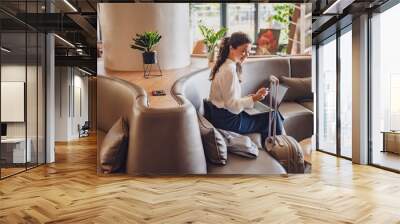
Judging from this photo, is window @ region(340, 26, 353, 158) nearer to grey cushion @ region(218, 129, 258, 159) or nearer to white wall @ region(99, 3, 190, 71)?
grey cushion @ region(218, 129, 258, 159)

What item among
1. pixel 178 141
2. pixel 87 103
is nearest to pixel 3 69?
pixel 178 141

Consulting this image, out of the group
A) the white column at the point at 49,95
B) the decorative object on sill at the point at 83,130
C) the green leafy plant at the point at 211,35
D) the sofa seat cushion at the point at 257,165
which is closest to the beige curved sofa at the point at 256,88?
the sofa seat cushion at the point at 257,165

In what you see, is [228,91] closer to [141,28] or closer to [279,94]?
[279,94]

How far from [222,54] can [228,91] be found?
0.61 meters

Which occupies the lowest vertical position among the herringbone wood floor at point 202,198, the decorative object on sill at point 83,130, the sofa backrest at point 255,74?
the herringbone wood floor at point 202,198

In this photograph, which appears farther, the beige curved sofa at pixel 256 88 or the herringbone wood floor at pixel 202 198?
the beige curved sofa at pixel 256 88

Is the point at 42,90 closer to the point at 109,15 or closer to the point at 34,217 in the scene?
the point at 109,15

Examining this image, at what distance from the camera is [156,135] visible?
6148 mm

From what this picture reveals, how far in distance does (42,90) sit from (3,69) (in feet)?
5.83

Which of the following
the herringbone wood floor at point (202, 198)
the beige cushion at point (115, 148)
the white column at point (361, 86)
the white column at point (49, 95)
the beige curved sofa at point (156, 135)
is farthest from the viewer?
the white column at point (49, 95)

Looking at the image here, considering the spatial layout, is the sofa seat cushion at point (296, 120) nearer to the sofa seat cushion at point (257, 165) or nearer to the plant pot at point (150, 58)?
the sofa seat cushion at point (257, 165)

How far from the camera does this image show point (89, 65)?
Answer: 13086 mm

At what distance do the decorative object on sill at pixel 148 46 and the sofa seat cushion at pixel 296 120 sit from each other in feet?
6.98

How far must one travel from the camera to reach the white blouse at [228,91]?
6309 mm
